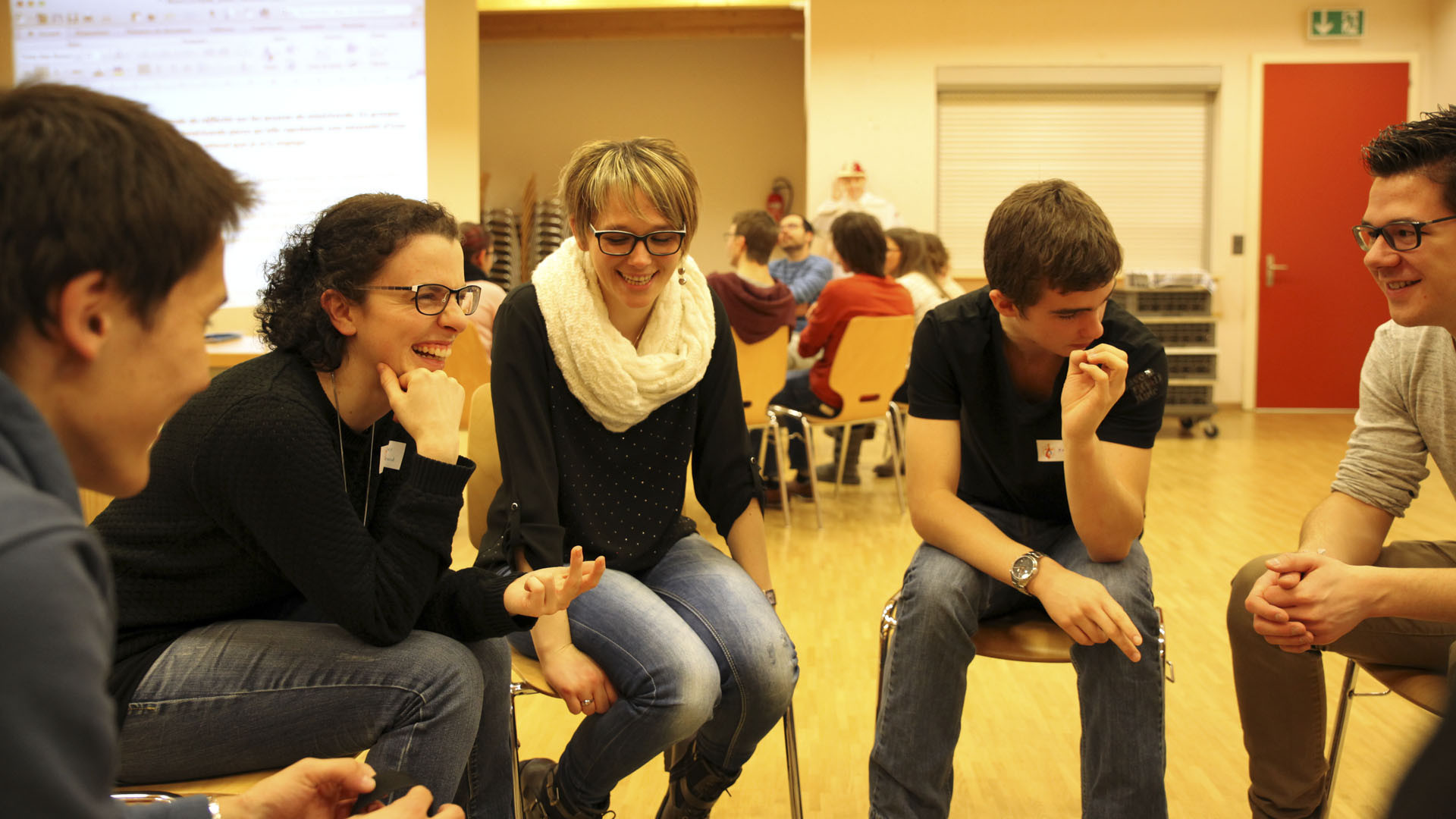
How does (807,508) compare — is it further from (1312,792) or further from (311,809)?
(311,809)

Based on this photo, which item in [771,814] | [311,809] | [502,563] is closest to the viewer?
[311,809]

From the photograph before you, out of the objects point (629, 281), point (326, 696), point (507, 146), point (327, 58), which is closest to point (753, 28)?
point (507, 146)

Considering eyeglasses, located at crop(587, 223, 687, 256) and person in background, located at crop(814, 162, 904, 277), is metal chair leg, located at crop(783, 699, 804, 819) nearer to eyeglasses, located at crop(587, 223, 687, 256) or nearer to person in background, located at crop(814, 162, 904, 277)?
eyeglasses, located at crop(587, 223, 687, 256)

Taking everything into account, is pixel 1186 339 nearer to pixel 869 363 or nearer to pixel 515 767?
pixel 869 363

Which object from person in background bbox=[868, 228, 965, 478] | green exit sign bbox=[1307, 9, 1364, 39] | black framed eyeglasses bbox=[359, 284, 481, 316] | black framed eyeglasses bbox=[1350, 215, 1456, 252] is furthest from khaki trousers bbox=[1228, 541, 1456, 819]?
green exit sign bbox=[1307, 9, 1364, 39]

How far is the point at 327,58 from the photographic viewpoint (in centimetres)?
576

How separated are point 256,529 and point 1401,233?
153cm

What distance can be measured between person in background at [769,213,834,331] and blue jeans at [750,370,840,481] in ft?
2.45

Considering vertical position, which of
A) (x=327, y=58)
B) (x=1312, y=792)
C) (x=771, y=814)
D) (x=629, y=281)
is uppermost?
(x=327, y=58)

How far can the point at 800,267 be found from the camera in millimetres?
5688

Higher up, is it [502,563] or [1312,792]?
[502,563]

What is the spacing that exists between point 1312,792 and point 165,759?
1.59 meters

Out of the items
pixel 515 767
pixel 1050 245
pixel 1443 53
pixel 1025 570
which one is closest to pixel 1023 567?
pixel 1025 570

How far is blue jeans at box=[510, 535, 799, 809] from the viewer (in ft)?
4.79
